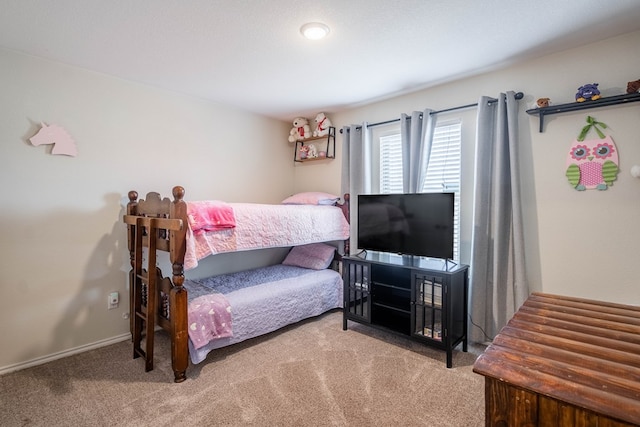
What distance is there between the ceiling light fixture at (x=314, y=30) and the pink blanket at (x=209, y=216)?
1.36 m

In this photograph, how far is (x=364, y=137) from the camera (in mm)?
3443

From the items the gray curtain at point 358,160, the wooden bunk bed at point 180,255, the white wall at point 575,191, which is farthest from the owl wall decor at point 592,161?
the wooden bunk bed at point 180,255

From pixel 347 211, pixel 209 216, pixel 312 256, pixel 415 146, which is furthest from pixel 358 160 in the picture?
pixel 209 216

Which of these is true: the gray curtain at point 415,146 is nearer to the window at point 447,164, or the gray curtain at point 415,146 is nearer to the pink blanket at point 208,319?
the window at point 447,164

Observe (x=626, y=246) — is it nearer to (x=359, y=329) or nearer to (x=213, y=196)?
(x=359, y=329)

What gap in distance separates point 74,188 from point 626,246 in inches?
162

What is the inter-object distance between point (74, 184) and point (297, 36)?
2.13m

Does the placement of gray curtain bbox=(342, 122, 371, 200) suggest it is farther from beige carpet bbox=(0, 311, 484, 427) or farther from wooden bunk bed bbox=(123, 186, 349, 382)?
beige carpet bbox=(0, 311, 484, 427)

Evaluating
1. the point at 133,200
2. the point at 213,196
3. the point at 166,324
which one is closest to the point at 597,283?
the point at 166,324

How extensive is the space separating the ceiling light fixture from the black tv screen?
1.45 metres

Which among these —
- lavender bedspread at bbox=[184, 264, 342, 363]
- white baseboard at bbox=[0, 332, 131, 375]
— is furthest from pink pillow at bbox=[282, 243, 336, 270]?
white baseboard at bbox=[0, 332, 131, 375]

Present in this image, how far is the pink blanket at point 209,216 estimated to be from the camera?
88.3 inches

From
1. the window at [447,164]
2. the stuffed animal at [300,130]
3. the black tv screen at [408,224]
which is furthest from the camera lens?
the stuffed animal at [300,130]

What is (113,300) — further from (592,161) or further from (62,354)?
(592,161)
